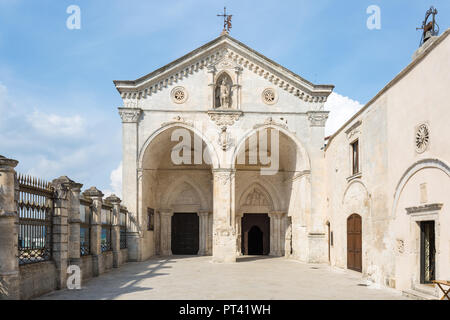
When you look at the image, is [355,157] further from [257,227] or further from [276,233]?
[257,227]

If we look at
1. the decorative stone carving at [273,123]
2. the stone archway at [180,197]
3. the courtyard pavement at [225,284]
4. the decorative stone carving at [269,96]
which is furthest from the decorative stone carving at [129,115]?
the courtyard pavement at [225,284]

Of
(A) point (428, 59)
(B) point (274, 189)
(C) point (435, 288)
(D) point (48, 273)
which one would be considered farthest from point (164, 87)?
(C) point (435, 288)

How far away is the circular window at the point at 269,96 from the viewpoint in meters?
23.2

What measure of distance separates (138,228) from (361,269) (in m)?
11.2

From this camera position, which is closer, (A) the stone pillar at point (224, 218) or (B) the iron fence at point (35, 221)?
(B) the iron fence at point (35, 221)

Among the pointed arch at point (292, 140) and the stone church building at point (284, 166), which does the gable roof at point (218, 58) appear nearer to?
the stone church building at point (284, 166)

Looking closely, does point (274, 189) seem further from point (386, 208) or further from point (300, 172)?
point (386, 208)

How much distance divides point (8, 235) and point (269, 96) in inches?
642

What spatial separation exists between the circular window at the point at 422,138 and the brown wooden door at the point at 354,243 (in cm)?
569

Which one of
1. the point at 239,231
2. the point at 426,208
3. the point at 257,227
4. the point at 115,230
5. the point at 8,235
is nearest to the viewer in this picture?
the point at 8,235

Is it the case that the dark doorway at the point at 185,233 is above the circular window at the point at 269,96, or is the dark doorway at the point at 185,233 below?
below

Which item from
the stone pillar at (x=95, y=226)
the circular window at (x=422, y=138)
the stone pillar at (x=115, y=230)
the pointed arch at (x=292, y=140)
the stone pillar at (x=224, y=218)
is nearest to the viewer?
the circular window at (x=422, y=138)

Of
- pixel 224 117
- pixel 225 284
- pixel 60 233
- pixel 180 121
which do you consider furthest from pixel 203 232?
pixel 60 233

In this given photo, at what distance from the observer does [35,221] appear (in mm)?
11219
